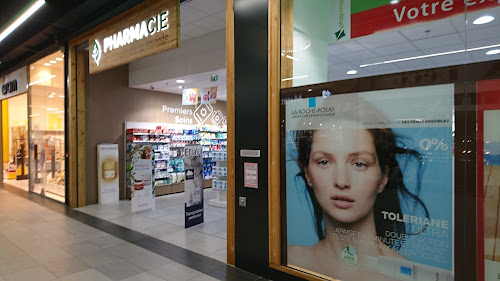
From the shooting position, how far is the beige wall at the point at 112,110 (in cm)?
731

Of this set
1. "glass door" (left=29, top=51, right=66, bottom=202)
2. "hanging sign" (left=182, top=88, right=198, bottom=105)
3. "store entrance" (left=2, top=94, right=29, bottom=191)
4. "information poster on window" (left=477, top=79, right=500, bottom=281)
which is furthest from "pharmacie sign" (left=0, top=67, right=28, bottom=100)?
"information poster on window" (left=477, top=79, right=500, bottom=281)

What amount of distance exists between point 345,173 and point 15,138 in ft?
44.5

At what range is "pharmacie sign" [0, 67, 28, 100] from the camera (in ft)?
29.7

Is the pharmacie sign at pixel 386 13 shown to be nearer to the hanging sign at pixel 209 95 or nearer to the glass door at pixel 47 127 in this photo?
the hanging sign at pixel 209 95

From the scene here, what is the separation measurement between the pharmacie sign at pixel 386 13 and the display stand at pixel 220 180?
4365mm

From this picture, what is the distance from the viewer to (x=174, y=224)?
5570 mm

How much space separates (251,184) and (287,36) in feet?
5.68

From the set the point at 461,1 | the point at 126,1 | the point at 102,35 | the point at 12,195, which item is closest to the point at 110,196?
the point at 12,195

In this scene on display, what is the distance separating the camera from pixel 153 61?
298 inches

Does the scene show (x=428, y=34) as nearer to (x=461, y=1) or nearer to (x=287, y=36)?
(x=461, y=1)

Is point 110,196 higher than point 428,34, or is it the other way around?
point 428,34

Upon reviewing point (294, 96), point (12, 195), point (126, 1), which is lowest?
point (12, 195)

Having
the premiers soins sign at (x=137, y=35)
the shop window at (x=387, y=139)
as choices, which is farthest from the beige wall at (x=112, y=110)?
the shop window at (x=387, y=139)

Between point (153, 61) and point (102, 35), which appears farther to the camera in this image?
point (153, 61)
